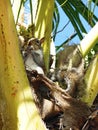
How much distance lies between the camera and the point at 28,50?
4.14ft

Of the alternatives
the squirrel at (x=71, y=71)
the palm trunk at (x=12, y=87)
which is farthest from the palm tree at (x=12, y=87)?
the squirrel at (x=71, y=71)

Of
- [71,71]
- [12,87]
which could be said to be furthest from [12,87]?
[71,71]

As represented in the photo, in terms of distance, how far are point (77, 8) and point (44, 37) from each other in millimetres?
292

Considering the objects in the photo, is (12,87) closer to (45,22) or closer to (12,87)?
(12,87)

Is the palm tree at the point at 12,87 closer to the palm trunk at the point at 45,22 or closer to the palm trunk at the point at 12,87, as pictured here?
the palm trunk at the point at 12,87

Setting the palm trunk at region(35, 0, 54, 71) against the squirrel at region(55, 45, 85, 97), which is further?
the palm trunk at region(35, 0, 54, 71)

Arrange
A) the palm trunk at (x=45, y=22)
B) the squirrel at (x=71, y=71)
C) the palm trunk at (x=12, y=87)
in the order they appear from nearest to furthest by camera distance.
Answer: the palm trunk at (x=12, y=87), the squirrel at (x=71, y=71), the palm trunk at (x=45, y=22)

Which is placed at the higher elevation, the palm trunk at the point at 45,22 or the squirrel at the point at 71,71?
the palm trunk at the point at 45,22

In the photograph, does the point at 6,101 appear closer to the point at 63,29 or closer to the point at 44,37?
the point at 44,37

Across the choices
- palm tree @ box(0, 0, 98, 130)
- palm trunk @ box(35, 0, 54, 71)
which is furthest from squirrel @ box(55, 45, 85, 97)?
palm tree @ box(0, 0, 98, 130)

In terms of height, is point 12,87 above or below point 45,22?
below

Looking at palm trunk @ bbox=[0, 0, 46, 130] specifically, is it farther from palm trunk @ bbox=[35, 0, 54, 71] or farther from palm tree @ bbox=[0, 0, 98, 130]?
palm trunk @ bbox=[35, 0, 54, 71]

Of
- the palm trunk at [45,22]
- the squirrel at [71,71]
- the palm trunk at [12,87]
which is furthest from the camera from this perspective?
the palm trunk at [45,22]

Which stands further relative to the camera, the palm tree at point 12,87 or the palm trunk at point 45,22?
the palm trunk at point 45,22
